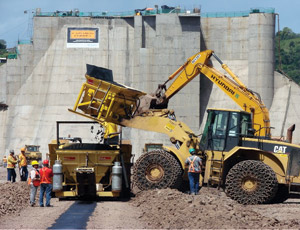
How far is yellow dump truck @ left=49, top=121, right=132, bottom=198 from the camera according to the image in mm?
20781

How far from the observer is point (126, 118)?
2408 centimetres

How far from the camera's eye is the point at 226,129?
22.1m

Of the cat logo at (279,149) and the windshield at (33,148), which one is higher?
the cat logo at (279,149)

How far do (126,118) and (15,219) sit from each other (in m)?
8.32

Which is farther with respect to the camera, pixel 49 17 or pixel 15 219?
A: pixel 49 17

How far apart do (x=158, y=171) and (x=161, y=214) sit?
5442 mm

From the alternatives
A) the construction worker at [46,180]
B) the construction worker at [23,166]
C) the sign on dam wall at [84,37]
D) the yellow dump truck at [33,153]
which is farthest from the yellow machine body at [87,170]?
the sign on dam wall at [84,37]

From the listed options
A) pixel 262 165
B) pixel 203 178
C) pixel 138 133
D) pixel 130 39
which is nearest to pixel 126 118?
pixel 203 178

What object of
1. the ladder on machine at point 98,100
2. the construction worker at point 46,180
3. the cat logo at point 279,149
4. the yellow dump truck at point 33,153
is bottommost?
the yellow dump truck at point 33,153

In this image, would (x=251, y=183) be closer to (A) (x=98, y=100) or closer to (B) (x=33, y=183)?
(A) (x=98, y=100)

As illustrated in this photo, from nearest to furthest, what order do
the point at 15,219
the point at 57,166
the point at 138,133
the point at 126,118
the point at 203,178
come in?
the point at 15,219
the point at 57,166
the point at 203,178
the point at 126,118
the point at 138,133

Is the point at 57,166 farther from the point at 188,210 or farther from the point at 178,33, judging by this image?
the point at 178,33

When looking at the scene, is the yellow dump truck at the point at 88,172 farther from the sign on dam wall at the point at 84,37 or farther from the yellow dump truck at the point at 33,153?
the sign on dam wall at the point at 84,37

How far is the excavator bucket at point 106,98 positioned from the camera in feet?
76.7
